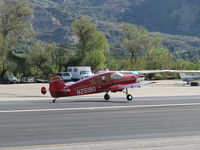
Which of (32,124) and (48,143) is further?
(32,124)

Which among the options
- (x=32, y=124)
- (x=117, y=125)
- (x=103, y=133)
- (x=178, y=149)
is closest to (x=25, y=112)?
(x=32, y=124)

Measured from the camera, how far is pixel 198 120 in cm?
1638

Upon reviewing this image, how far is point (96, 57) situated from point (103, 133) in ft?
208

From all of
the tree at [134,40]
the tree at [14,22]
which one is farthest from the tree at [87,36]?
the tree at [14,22]

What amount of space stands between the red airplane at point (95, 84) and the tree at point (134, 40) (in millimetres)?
60027

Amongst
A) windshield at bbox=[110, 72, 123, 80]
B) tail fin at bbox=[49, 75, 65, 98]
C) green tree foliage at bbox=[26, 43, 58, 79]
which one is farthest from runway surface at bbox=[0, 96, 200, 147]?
green tree foliage at bbox=[26, 43, 58, 79]

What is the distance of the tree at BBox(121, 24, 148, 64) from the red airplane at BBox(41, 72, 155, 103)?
60.0 m

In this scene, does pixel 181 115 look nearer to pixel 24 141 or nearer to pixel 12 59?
pixel 24 141

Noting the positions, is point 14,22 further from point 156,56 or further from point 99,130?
point 99,130

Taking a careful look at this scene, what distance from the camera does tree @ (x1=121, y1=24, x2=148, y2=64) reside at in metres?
89.2

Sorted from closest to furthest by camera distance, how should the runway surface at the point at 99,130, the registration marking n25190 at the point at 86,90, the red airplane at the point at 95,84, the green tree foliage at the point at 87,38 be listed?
the runway surface at the point at 99,130, the red airplane at the point at 95,84, the registration marking n25190 at the point at 86,90, the green tree foliage at the point at 87,38

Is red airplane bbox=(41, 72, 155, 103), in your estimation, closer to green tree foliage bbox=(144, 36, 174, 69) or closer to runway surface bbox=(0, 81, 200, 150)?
runway surface bbox=(0, 81, 200, 150)

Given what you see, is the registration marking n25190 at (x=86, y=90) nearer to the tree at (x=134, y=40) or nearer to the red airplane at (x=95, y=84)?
the red airplane at (x=95, y=84)

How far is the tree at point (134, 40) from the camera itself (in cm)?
8925
